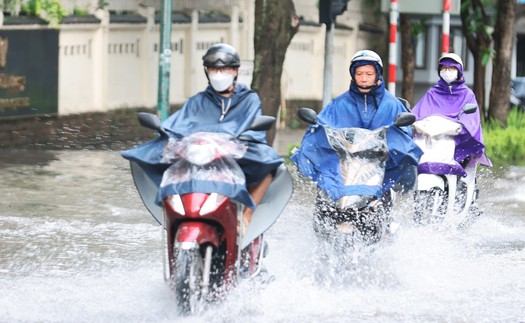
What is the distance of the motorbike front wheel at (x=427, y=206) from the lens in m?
10.8

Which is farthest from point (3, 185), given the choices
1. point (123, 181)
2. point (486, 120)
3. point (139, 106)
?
point (486, 120)

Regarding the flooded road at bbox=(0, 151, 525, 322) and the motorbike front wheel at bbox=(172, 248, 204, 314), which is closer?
the motorbike front wheel at bbox=(172, 248, 204, 314)

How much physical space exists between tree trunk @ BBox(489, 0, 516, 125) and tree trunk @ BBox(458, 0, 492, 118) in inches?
47.6

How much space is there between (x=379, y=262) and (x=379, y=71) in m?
1.24

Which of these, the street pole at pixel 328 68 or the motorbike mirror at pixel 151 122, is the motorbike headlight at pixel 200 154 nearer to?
the motorbike mirror at pixel 151 122

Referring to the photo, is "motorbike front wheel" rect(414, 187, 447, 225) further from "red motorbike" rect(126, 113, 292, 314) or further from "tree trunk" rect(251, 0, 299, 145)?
"tree trunk" rect(251, 0, 299, 145)

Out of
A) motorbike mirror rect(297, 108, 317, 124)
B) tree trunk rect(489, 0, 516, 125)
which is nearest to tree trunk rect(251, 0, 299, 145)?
tree trunk rect(489, 0, 516, 125)

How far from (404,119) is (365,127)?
36 centimetres

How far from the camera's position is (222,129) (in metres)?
7.25

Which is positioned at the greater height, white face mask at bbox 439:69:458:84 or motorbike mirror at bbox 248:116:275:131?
white face mask at bbox 439:69:458:84

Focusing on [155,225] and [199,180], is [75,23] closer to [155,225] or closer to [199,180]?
[155,225]

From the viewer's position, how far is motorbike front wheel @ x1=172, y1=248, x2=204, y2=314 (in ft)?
22.6

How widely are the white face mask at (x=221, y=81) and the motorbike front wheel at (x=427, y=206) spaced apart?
365cm

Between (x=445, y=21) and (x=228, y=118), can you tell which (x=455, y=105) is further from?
(x=445, y=21)
